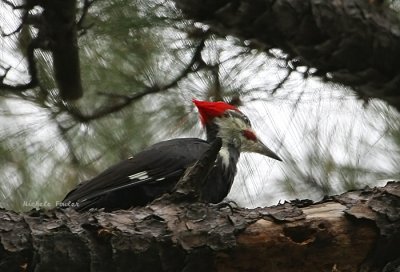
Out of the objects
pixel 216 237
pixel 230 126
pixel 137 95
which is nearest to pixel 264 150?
pixel 230 126

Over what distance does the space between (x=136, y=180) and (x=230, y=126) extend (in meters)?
0.55

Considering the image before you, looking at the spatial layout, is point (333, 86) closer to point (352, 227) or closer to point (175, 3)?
point (175, 3)

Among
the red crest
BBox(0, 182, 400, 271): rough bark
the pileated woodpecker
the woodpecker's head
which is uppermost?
the red crest

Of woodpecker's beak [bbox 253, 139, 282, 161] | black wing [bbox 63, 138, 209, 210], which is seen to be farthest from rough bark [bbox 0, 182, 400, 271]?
woodpecker's beak [bbox 253, 139, 282, 161]

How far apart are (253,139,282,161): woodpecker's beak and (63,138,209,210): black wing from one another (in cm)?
39

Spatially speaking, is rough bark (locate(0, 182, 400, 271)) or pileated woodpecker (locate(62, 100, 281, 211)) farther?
pileated woodpecker (locate(62, 100, 281, 211))

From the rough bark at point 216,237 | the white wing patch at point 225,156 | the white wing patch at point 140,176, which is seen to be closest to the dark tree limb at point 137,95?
the white wing patch at point 225,156

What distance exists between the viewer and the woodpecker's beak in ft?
8.66

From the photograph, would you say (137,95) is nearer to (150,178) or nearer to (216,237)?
(150,178)

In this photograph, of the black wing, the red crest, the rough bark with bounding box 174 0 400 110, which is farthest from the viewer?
the red crest

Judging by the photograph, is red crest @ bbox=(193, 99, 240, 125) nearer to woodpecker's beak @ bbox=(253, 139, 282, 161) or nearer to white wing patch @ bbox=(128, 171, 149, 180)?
woodpecker's beak @ bbox=(253, 139, 282, 161)

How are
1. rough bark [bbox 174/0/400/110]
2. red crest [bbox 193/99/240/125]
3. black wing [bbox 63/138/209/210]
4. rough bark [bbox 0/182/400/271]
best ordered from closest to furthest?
rough bark [bbox 0/182/400/271] → black wing [bbox 63/138/209/210] → rough bark [bbox 174/0/400/110] → red crest [bbox 193/99/240/125]

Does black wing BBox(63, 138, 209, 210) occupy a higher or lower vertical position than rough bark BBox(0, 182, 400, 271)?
higher

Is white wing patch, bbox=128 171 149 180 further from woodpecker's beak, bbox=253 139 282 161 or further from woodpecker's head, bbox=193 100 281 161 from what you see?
woodpecker's beak, bbox=253 139 282 161
